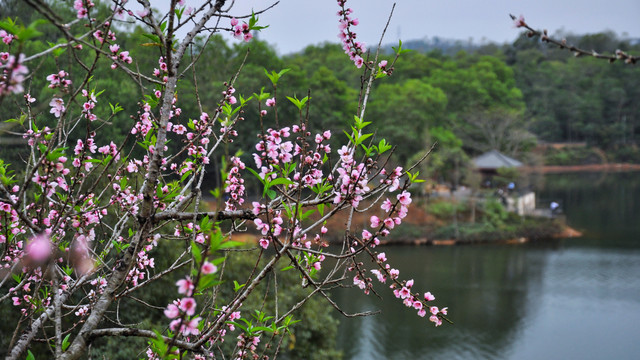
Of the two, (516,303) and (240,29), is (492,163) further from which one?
(240,29)

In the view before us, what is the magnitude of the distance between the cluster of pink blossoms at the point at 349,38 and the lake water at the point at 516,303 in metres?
8.57

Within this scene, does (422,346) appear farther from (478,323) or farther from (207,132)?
(207,132)

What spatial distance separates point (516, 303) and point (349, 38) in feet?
39.3

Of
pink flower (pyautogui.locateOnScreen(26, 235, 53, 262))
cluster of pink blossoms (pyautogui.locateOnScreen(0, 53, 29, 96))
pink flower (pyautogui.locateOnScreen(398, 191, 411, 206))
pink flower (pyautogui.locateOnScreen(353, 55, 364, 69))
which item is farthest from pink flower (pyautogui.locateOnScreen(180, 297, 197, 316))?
pink flower (pyautogui.locateOnScreen(353, 55, 364, 69))

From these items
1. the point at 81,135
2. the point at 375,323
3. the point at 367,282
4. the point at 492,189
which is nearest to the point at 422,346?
the point at 375,323

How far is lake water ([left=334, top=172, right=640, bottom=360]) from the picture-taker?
1059 centimetres

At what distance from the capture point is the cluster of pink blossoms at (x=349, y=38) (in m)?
2.49

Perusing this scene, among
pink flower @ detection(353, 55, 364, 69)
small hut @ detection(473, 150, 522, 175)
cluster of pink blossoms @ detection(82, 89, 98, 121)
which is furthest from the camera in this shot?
small hut @ detection(473, 150, 522, 175)

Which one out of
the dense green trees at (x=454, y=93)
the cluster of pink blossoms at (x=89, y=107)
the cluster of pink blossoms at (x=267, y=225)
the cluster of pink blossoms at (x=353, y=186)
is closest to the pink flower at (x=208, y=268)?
the cluster of pink blossoms at (x=267, y=225)

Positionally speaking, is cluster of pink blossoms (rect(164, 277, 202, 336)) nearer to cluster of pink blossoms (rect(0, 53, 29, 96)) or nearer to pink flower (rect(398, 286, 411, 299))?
cluster of pink blossoms (rect(0, 53, 29, 96))

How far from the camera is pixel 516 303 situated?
12.9m

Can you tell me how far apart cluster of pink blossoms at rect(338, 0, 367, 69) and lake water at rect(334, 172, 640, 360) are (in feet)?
28.1

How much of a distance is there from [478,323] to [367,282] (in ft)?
34.1

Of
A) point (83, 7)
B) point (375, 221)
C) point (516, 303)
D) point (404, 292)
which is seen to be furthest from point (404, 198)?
point (516, 303)
